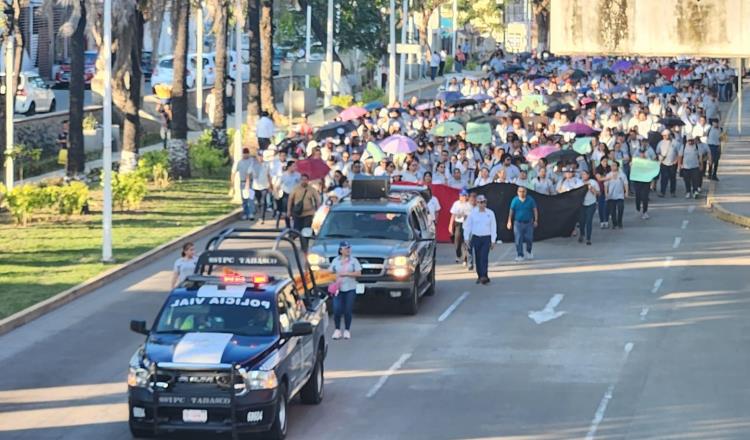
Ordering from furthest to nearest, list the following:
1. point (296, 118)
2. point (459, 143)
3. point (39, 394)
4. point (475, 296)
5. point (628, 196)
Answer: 1. point (296, 118)
2. point (628, 196)
3. point (459, 143)
4. point (475, 296)
5. point (39, 394)

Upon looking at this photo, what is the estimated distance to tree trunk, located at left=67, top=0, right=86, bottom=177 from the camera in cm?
3900

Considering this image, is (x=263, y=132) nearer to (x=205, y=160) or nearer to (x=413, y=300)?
(x=205, y=160)

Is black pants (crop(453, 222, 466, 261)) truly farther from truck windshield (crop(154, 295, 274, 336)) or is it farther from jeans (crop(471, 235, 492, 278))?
truck windshield (crop(154, 295, 274, 336))

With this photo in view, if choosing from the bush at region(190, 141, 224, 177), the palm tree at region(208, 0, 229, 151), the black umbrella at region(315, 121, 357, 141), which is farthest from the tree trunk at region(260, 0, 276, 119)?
the black umbrella at region(315, 121, 357, 141)

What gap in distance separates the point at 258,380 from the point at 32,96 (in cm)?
4336

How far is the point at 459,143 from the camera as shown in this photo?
3894 cm

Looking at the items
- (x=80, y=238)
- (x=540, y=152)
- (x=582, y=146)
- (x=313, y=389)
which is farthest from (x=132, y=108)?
(x=313, y=389)

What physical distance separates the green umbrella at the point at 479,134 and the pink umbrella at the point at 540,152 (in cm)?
406

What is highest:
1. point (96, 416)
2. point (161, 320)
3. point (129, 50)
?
point (129, 50)

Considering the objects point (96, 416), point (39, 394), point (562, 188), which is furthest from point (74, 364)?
point (562, 188)

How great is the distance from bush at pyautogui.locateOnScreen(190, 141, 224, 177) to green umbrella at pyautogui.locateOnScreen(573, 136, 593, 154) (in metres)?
11.1

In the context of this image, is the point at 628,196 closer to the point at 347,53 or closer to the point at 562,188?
the point at 562,188

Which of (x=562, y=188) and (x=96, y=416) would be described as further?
(x=562, y=188)

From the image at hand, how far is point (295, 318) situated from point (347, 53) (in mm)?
64061
